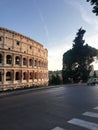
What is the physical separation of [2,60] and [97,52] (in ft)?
125

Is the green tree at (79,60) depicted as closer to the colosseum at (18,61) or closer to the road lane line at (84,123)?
the colosseum at (18,61)

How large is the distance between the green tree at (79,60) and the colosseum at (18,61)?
14.3m

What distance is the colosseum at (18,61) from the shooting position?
38594mm

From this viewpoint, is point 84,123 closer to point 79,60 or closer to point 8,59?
point 8,59

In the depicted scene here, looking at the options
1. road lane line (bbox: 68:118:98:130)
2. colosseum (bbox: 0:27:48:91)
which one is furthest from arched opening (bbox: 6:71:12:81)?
road lane line (bbox: 68:118:98:130)

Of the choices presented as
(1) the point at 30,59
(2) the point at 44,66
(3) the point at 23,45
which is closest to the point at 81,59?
(2) the point at 44,66

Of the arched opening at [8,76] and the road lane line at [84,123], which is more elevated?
the arched opening at [8,76]

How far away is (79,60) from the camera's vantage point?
213 feet

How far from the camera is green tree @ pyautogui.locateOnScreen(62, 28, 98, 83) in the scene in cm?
6456

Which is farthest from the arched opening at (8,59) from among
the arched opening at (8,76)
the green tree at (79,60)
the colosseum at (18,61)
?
the green tree at (79,60)

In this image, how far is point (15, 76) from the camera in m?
42.8

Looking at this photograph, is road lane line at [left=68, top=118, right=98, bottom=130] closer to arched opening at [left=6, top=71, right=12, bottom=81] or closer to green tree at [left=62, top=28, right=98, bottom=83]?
arched opening at [left=6, top=71, right=12, bottom=81]

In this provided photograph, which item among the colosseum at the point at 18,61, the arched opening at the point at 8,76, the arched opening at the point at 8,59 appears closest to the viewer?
the colosseum at the point at 18,61

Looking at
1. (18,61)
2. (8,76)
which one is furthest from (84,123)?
(18,61)
